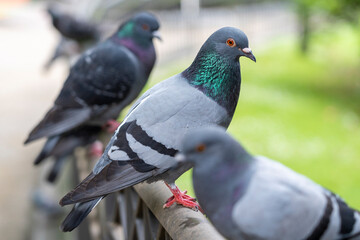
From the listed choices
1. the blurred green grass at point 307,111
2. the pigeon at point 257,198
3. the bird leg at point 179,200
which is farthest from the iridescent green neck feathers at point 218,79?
the blurred green grass at point 307,111

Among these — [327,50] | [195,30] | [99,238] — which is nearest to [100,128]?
[99,238]

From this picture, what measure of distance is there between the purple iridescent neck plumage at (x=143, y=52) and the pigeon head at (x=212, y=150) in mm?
1953

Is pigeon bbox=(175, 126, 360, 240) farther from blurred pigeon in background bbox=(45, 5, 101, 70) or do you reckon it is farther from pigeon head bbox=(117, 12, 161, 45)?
blurred pigeon in background bbox=(45, 5, 101, 70)

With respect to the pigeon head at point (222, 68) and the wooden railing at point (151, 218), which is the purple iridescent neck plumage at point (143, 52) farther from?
the pigeon head at point (222, 68)

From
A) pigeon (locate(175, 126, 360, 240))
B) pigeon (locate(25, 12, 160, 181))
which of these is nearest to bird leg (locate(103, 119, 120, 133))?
pigeon (locate(25, 12, 160, 181))

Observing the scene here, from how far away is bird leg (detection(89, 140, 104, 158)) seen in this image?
378cm

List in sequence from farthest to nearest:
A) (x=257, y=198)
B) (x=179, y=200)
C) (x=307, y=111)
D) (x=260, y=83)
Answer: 1. (x=260, y=83)
2. (x=307, y=111)
3. (x=179, y=200)
4. (x=257, y=198)

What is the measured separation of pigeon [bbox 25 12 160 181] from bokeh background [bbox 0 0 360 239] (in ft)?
6.72

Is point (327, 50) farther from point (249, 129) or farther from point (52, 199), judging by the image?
point (52, 199)

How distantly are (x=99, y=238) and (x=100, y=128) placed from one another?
885mm

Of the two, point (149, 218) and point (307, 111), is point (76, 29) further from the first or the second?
point (307, 111)

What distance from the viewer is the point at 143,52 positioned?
3.75 meters

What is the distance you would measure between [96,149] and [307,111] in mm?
6559

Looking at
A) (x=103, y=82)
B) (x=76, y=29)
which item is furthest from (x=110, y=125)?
(x=76, y=29)
